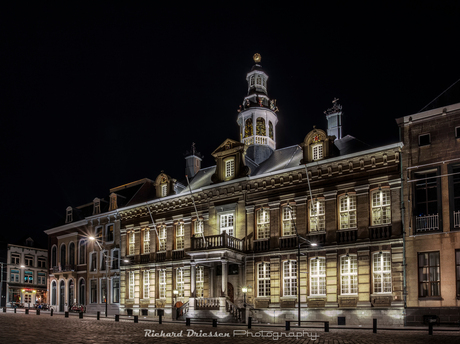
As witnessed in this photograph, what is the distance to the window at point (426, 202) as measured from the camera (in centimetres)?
2775

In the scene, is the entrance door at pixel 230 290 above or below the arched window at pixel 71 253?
below

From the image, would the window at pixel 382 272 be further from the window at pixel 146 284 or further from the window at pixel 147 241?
the window at pixel 147 241

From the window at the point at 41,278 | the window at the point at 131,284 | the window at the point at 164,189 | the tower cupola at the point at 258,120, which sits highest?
the tower cupola at the point at 258,120

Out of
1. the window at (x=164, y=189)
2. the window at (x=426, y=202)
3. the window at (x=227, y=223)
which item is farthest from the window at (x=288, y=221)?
the window at (x=164, y=189)

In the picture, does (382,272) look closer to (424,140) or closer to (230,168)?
(424,140)

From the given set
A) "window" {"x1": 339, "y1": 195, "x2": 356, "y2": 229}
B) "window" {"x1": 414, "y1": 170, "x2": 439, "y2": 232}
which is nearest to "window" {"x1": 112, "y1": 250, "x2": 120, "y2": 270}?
"window" {"x1": 339, "y1": 195, "x2": 356, "y2": 229}

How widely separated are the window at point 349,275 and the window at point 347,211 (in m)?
2.17

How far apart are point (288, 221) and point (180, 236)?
11117 mm

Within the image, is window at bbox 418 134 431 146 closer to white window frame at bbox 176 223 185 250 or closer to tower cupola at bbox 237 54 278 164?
tower cupola at bbox 237 54 278 164

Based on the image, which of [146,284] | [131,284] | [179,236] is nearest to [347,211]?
[179,236]

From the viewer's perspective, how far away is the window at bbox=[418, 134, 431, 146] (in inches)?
1126

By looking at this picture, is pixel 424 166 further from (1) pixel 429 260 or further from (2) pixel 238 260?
(2) pixel 238 260

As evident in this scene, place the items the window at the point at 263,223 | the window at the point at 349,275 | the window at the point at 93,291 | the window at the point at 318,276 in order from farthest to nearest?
the window at the point at 93,291
the window at the point at 263,223
the window at the point at 318,276
the window at the point at 349,275

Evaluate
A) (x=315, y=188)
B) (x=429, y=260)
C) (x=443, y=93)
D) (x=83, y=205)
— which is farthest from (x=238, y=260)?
(x=83, y=205)
